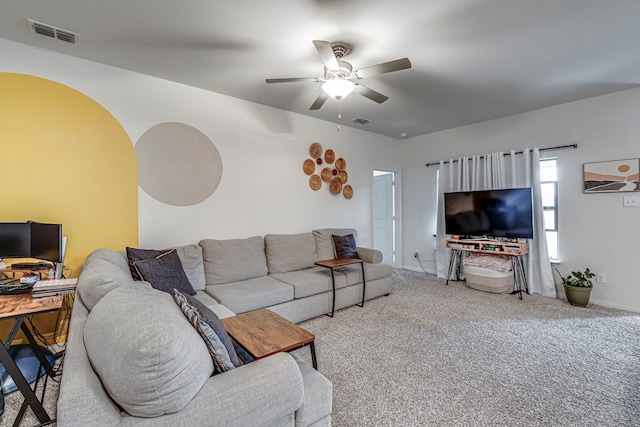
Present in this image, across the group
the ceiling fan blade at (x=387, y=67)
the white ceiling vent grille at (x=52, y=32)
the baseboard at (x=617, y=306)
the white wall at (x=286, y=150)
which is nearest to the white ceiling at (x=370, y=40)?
the white ceiling vent grille at (x=52, y=32)

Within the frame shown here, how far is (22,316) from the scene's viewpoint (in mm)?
1665

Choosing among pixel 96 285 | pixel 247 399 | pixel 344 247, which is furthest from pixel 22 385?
pixel 344 247

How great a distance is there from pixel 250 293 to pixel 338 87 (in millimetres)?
2105

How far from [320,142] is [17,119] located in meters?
3.41

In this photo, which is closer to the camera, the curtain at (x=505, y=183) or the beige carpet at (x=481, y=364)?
the beige carpet at (x=481, y=364)

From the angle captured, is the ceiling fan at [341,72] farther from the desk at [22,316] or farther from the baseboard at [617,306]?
the baseboard at [617,306]

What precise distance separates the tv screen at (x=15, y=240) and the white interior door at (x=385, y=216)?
519 centimetres

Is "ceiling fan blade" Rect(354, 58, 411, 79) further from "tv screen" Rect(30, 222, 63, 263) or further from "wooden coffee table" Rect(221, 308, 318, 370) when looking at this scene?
"tv screen" Rect(30, 222, 63, 263)

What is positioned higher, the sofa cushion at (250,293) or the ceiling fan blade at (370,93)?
the ceiling fan blade at (370,93)

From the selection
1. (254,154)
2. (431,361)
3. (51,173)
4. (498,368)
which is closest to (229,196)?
(254,154)

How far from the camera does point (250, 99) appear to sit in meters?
3.70

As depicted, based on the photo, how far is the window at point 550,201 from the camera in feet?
13.4

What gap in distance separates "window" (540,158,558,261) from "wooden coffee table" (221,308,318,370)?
4.21m

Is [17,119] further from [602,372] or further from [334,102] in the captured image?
[602,372]
